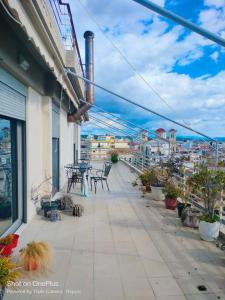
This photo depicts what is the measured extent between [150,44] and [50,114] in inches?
104

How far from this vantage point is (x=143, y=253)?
3.14 m

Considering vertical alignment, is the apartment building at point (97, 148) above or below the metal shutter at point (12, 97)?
below

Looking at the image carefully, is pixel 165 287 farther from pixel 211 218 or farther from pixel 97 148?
pixel 97 148

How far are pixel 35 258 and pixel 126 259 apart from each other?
101 cm

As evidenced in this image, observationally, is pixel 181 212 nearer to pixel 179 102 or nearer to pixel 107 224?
pixel 107 224

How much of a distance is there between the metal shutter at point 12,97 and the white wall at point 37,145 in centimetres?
29

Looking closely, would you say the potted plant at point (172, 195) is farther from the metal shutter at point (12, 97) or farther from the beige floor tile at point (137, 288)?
the metal shutter at point (12, 97)

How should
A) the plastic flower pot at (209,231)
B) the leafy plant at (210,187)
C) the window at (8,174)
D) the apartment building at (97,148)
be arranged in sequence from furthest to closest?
the apartment building at (97,148) < the leafy plant at (210,187) < the plastic flower pot at (209,231) < the window at (8,174)

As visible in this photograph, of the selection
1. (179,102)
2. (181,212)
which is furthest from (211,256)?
(179,102)

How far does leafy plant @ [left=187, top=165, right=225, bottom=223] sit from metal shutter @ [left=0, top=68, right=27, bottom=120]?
2817 millimetres

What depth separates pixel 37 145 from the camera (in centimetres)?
488

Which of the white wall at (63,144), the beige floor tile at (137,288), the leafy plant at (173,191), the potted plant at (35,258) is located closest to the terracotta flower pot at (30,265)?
the potted plant at (35,258)

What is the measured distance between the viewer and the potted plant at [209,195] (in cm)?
358

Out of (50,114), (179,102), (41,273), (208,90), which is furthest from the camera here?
(208,90)
